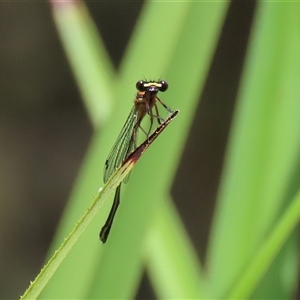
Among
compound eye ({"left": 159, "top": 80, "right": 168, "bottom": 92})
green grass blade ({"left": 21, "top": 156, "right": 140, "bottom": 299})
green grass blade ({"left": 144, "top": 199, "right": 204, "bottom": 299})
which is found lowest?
green grass blade ({"left": 144, "top": 199, "right": 204, "bottom": 299})

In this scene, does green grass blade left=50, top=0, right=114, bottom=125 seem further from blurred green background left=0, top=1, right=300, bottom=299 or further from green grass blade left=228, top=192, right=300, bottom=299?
blurred green background left=0, top=1, right=300, bottom=299

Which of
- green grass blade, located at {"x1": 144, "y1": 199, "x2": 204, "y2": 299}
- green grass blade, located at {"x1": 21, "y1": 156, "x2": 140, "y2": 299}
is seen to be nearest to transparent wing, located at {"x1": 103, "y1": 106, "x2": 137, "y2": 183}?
green grass blade, located at {"x1": 144, "y1": 199, "x2": 204, "y2": 299}

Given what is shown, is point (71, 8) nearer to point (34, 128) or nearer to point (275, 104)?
point (275, 104)

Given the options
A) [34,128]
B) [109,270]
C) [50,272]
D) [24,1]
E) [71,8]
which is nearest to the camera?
[50,272]

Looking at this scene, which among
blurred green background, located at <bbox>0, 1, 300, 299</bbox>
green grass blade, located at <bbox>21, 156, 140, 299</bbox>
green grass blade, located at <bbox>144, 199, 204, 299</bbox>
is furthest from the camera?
blurred green background, located at <bbox>0, 1, 300, 299</bbox>

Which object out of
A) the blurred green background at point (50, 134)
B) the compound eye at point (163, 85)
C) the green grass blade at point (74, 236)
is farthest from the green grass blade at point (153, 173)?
the blurred green background at point (50, 134)

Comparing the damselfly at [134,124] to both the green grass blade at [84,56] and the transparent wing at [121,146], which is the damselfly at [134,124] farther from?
the green grass blade at [84,56]

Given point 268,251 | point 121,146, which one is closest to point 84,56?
point 121,146

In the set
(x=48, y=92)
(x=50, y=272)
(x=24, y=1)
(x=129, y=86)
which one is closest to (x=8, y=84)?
(x=48, y=92)
